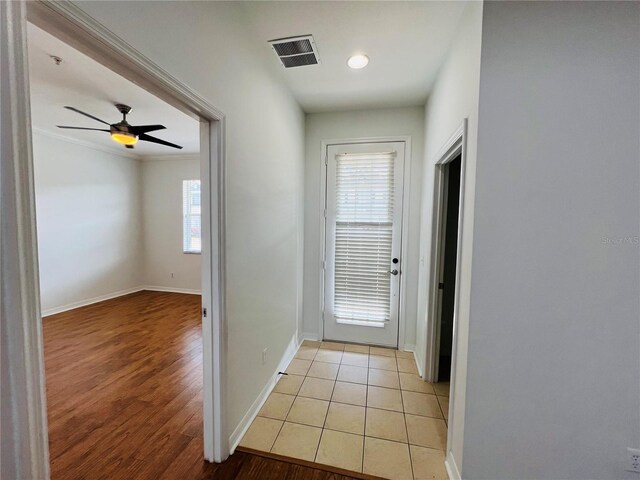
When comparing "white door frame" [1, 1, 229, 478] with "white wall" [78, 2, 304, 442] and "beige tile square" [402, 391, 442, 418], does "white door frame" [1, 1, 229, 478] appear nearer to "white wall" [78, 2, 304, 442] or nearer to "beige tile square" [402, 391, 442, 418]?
"white wall" [78, 2, 304, 442]

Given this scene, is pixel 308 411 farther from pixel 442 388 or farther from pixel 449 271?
pixel 449 271

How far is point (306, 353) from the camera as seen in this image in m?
2.99

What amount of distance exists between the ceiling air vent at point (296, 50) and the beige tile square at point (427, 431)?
283 cm

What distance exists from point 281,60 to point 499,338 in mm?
2412

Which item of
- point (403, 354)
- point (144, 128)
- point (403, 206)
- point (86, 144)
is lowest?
point (403, 354)

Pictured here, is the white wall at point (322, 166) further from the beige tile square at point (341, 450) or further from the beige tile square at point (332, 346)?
the beige tile square at point (341, 450)

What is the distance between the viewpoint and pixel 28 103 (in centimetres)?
69

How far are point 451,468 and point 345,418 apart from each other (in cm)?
72

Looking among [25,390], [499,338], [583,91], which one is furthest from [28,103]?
[583,91]

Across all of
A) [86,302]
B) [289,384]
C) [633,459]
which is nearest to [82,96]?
[86,302]

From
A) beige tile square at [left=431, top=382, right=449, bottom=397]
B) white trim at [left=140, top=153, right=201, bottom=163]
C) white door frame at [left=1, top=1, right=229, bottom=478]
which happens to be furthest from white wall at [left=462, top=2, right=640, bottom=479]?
white trim at [left=140, top=153, right=201, bottom=163]

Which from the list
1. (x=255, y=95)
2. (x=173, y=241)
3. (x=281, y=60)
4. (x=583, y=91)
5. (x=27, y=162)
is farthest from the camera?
(x=173, y=241)

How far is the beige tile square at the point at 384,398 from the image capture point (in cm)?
213

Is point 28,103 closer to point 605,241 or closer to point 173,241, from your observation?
point 605,241
